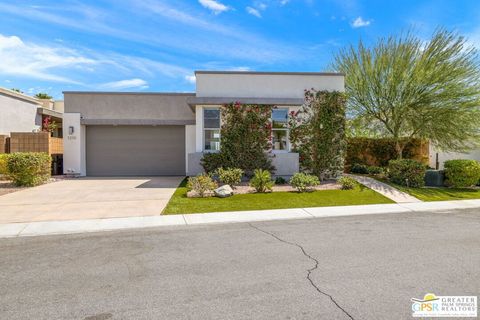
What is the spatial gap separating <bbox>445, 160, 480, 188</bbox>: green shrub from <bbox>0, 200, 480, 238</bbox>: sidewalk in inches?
120

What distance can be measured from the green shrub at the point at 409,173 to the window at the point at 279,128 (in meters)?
5.12

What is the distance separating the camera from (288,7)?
13117 millimetres

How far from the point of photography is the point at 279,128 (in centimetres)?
1536

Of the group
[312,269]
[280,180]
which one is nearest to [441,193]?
[280,180]

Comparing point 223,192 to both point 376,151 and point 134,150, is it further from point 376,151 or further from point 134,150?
point 376,151

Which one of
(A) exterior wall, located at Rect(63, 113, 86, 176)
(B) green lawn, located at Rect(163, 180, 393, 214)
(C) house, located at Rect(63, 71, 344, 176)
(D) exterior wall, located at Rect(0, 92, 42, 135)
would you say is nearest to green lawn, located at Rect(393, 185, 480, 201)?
(B) green lawn, located at Rect(163, 180, 393, 214)

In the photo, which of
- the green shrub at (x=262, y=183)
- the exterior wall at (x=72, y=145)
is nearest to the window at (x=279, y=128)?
the green shrub at (x=262, y=183)

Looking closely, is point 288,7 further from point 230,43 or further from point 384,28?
point 384,28

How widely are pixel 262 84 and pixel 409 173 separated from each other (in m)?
7.74

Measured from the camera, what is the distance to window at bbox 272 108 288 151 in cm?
1536

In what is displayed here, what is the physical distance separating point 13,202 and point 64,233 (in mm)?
4647

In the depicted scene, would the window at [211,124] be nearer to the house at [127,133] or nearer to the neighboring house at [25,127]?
the house at [127,133]

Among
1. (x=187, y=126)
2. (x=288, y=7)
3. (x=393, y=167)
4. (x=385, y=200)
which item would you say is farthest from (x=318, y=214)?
(x=187, y=126)

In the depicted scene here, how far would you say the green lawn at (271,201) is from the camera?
9.64 meters
